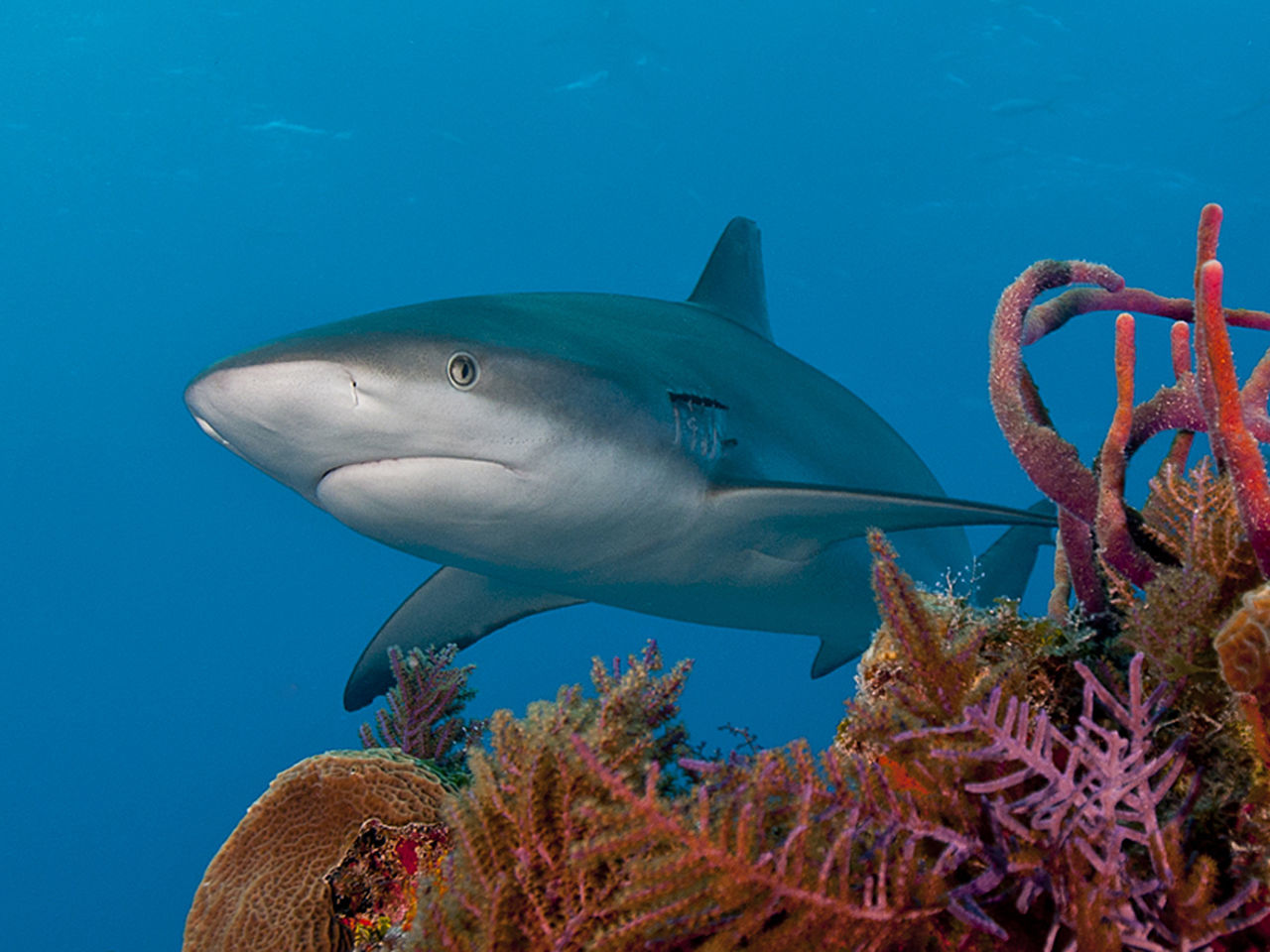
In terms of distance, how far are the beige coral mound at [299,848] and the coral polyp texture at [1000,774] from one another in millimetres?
353

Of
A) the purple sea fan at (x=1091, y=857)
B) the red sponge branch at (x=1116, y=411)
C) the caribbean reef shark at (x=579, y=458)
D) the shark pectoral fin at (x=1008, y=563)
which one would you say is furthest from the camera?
the shark pectoral fin at (x=1008, y=563)

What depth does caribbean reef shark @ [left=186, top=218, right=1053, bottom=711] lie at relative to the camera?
261cm

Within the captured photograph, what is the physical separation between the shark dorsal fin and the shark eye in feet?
11.2

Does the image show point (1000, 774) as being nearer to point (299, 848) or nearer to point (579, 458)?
point (579, 458)

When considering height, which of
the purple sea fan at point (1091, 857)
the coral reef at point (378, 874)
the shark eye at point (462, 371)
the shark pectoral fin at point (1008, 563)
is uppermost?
the shark pectoral fin at point (1008, 563)

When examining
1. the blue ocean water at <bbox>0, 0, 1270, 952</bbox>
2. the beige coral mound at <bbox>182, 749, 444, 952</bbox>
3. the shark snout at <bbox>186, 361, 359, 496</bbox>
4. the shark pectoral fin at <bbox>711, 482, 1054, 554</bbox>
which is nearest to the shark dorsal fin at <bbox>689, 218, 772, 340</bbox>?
the shark pectoral fin at <bbox>711, 482, 1054, 554</bbox>

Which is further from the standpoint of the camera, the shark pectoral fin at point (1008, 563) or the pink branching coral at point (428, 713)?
the shark pectoral fin at point (1008, 563)

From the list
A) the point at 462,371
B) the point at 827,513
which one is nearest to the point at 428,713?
the point at 462,371

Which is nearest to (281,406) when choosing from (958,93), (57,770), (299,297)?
(958,93)

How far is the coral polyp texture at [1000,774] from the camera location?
3.54 ft

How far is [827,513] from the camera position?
3748 millimetres

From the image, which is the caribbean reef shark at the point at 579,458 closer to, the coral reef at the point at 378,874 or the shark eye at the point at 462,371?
the shark eye at the point at 462,371

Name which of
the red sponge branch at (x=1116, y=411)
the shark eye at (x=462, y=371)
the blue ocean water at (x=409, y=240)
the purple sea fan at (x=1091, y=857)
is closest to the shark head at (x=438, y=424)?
the shark eye at (x=462, y=371)

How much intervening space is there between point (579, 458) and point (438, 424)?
67cm
